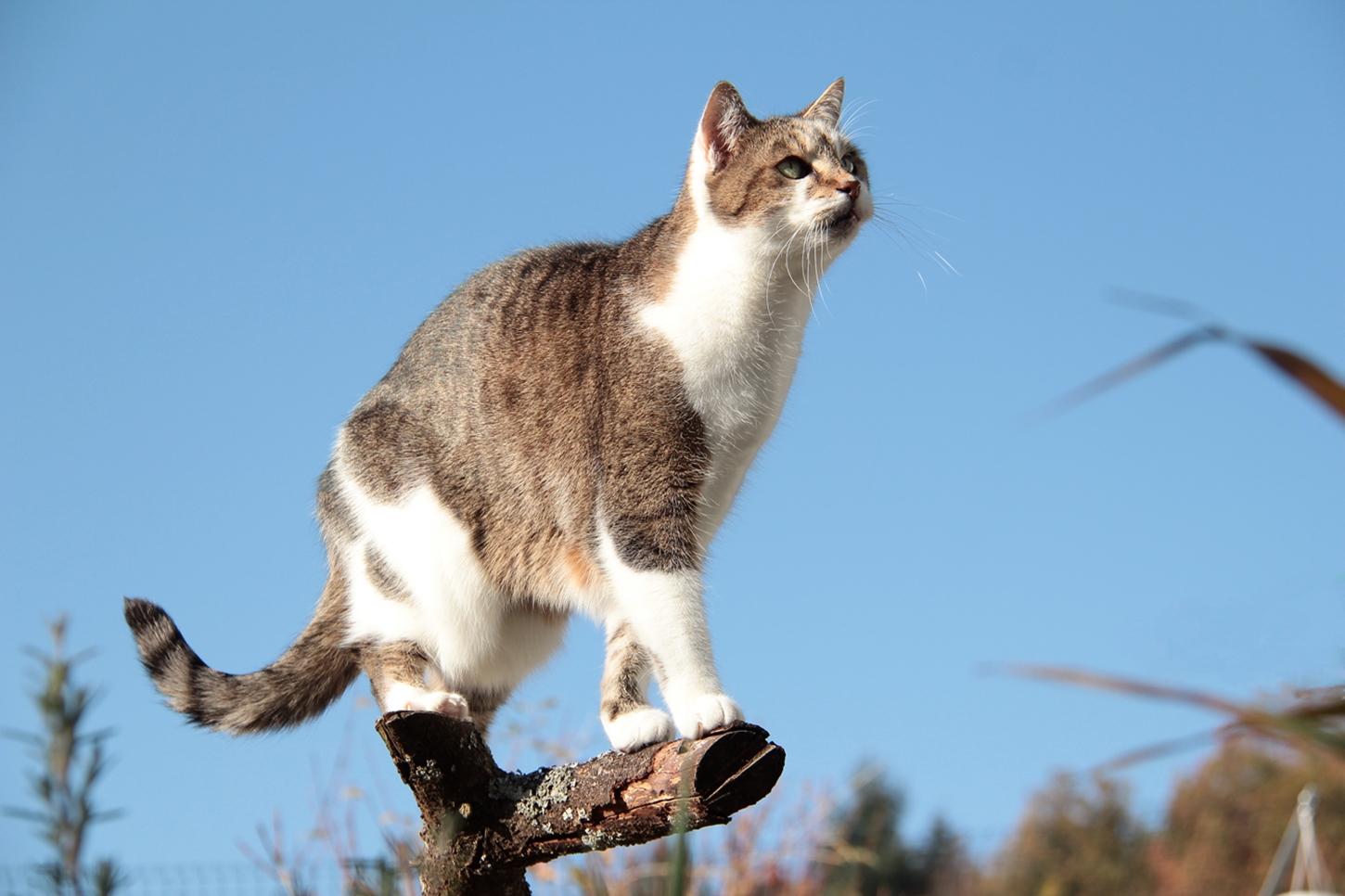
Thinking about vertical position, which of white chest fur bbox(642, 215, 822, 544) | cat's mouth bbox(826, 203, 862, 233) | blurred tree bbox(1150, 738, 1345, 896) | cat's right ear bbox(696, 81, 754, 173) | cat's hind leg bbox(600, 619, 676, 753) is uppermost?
cat's right ear bbox(696, 81, 754, 173)

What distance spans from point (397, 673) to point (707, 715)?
0.88 metres

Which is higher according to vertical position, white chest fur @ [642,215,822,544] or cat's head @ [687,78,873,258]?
cat's head @ [687,78,873,258]

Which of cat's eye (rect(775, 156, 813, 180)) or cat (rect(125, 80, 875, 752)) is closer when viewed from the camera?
cat (rect(125, 80, 875, 752))

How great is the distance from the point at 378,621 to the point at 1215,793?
521 cm

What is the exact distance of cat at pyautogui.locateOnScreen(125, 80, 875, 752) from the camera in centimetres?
240

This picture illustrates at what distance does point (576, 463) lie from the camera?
2508 mm

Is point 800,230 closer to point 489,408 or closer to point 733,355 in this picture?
point 733,355

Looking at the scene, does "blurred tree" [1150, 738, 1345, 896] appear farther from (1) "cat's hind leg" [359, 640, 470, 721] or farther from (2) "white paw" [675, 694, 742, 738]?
(1) "cat's hind leg" [359, 640, 470, 721]

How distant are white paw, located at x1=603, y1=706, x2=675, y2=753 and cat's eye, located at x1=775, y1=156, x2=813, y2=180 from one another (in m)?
1.32

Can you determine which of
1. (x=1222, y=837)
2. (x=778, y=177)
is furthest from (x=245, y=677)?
(x=1222, y=837)

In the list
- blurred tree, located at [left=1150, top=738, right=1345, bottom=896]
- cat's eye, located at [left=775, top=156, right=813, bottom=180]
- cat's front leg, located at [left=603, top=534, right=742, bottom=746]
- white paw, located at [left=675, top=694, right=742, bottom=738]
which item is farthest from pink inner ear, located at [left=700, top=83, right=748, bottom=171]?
blurred tree, located at [left=1150, top=738, right=1345, bottom=896]

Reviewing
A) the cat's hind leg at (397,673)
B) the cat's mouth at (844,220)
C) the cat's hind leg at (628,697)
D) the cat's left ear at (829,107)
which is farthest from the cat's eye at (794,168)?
the cat's hind leg at (397,673)

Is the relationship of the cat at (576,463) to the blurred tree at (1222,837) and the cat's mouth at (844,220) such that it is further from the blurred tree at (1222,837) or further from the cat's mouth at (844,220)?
the blurred tree at (1222,837)

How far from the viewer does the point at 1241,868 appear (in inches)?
246
